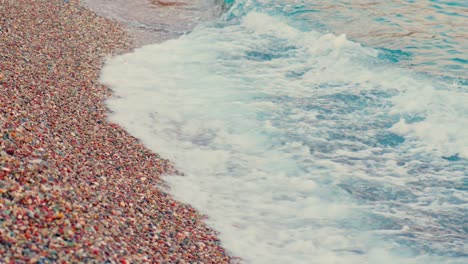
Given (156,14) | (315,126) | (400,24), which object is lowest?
(315,126)

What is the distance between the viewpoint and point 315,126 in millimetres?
9445

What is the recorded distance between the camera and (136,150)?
7.77 m

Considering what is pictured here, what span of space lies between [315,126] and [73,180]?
4.38 m

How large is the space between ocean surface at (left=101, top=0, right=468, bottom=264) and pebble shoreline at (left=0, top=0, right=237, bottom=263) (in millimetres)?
398

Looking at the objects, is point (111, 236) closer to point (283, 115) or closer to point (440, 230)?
point (440, 230)

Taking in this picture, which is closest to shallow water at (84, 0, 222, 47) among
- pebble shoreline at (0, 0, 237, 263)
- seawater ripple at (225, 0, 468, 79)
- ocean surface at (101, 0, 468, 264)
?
ocean surface at (101, 0, 468, 264)

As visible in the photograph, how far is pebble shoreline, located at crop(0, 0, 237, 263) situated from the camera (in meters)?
4.82

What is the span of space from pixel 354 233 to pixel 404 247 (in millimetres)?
502

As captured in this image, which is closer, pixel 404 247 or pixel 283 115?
pixel 404 247

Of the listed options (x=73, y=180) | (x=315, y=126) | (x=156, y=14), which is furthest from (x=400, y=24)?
(x=73, y=180)

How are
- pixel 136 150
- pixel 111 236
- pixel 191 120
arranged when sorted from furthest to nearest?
pixel 191 120 → pixel 136 150 → pixel 111 236

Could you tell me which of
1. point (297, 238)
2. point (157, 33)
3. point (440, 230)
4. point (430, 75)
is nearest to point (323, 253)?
point (297, 238)

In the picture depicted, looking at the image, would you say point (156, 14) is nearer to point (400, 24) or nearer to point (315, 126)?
point (400, 24)

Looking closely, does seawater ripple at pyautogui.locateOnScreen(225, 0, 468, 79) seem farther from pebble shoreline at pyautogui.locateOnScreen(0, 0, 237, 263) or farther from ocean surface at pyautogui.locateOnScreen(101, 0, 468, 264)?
pebble shoreline at pyautogui.locateOnScreen(0, 0, 237, 263)
